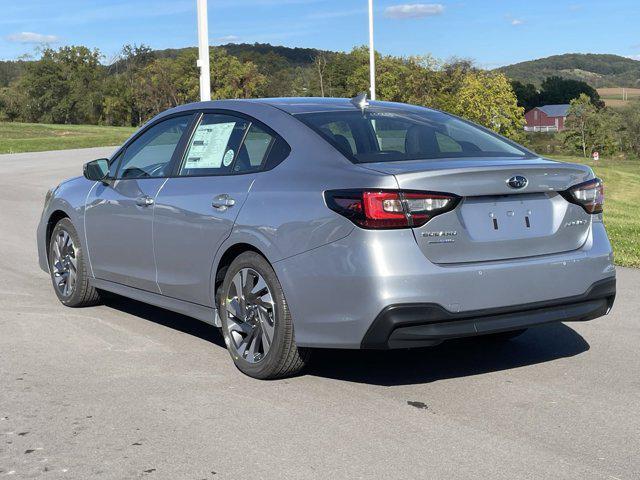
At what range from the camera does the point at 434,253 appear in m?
4.76

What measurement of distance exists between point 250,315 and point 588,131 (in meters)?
138

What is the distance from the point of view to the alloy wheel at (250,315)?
5332mm

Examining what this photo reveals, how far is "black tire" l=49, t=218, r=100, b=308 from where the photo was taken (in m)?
7.41

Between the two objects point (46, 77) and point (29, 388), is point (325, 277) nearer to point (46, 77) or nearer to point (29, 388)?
point (29, 388)

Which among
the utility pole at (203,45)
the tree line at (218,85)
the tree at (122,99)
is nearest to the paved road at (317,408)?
the utility pole at (203,45)

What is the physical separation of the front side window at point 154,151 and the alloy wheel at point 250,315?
1.21 metres

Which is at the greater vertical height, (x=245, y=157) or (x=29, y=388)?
(x=245, y=157)

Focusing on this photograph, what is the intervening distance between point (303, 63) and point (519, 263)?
17789 centimetres

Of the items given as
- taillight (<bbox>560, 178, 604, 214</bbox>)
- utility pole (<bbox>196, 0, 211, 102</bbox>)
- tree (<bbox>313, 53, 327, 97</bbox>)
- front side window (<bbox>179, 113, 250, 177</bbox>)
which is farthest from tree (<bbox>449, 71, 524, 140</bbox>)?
taillight (<bbox>560, 178, 604, 214</bbox>)

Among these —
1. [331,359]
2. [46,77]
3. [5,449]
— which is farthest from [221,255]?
[46,77]

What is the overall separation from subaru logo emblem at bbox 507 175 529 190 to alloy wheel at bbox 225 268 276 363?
146 centimetres

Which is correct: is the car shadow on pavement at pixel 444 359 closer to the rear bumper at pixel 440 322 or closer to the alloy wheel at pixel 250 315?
the alloy wheel at pixel 250 315

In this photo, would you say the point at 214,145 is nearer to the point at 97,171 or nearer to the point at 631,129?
the point at 97,171

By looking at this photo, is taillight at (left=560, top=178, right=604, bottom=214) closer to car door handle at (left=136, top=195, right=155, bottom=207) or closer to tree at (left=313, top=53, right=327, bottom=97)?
car door handle at (left=136, top=195, right=155, bottom=207)
